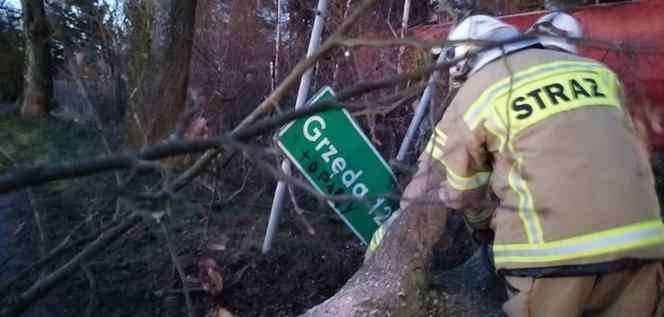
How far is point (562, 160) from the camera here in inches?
96.1

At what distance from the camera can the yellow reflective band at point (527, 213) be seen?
2.49 meters

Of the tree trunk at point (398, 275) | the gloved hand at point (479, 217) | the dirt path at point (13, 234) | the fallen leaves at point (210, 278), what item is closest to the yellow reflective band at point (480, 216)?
the gloved hand at point (479, 217)

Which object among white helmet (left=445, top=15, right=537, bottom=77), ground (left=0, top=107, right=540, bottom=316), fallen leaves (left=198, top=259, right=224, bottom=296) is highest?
white helmet (left=445, top=15, right=537, bottom=77)

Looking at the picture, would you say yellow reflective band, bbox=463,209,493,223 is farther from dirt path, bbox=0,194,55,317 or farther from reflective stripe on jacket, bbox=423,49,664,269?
dirt path, bbox=0,194,55,317

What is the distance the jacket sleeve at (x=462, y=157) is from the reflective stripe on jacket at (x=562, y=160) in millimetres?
11

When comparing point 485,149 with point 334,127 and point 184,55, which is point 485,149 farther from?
point 184,55

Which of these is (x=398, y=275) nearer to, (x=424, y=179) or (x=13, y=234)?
(x=424, y=179)

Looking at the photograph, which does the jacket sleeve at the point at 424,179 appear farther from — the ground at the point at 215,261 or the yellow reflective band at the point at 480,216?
the ground at the point at 215,261

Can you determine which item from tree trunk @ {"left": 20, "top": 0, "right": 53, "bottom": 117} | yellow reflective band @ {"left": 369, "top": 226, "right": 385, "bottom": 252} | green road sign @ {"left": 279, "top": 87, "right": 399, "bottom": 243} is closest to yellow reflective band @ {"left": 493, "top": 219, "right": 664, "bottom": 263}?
yellow reflective band @ {"left": 369, "top": 226, "right": 385, "bottom": 252}

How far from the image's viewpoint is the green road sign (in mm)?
3609

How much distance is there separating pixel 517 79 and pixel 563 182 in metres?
0.40

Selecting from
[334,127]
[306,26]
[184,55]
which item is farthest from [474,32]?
[306,26]

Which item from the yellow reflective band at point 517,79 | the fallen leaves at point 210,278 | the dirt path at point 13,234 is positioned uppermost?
the yellow reflective band at point 517,79

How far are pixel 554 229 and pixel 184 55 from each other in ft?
16.6
